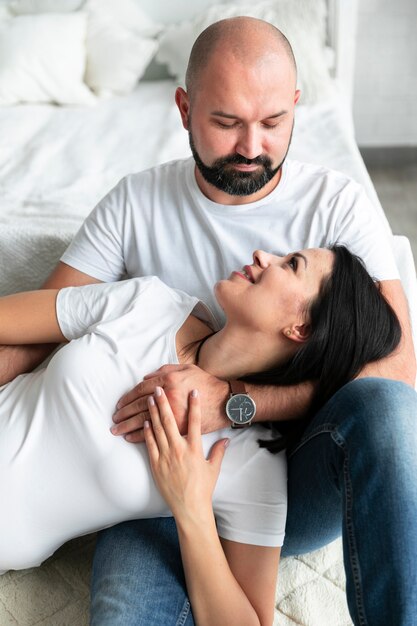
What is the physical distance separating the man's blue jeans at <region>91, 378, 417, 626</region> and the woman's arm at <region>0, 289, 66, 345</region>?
39 centimetres

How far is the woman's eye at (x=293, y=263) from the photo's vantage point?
1.30m

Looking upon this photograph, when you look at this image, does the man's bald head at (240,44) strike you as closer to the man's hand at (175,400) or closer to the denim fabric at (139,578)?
the man's hand at (175,400)

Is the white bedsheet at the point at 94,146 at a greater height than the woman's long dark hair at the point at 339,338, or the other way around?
the woman's long dark hair at the point at 339,338

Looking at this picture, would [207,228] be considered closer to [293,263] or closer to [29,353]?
[293,263]

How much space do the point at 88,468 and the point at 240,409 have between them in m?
0.27

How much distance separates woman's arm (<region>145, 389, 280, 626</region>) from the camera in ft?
3.66

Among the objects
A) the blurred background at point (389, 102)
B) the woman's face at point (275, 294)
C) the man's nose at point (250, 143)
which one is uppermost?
the man's nose at point (250, 143)

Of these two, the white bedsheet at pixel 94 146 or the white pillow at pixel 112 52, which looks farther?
the white pillow at pixel 112 52

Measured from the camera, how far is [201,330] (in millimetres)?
1400

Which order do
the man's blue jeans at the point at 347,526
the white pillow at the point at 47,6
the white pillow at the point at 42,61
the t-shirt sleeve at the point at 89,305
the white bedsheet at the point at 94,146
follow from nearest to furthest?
the man's blue jeans at the point at 347,526
the t-shirt sleeve at the point at 89,305
the white bedsheet at the point at 94,146
the white pillow at the point at 42,61
the white pillow at the point at 47,6

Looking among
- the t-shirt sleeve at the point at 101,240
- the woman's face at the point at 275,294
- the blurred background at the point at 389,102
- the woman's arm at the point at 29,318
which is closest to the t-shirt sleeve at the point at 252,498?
the woman's face at the point at 275,294

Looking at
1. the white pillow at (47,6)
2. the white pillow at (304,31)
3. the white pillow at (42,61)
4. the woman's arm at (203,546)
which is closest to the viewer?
the woman's arm at (203,546)

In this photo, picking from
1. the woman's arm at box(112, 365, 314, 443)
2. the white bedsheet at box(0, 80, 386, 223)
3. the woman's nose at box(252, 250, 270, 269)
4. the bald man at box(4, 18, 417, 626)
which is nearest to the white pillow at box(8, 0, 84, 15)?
the white bedsheet at box(0, 80, 386, 223)

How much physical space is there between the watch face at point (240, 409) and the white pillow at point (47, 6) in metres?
2.36
